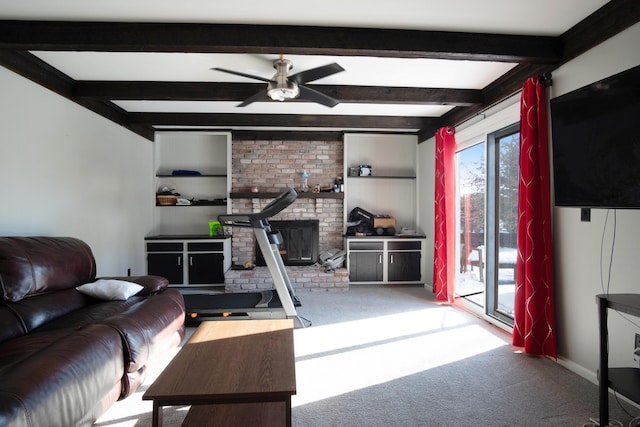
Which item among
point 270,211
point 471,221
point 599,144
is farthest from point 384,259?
point 599,144

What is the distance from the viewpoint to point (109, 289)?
2621 mm

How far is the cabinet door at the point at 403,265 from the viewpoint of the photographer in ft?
17.4

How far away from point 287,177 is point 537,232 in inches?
152

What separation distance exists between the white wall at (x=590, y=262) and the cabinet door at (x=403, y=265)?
266 centimetres

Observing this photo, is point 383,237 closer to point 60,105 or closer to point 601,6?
point 601,6

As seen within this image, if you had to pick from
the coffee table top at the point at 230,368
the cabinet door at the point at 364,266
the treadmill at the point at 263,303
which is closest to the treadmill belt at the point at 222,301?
the treadmill at the point at 263,303

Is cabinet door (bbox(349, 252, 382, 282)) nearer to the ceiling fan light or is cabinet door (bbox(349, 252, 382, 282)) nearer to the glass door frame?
the glass door frame

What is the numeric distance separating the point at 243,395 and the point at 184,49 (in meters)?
2.35

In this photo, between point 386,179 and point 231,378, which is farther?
point 386,179

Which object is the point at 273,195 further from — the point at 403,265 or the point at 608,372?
the point at 608,372

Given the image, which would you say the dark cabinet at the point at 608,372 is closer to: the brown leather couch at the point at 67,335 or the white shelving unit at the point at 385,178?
the brown leather couch at the point at 67,335

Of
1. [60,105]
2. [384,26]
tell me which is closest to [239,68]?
[384,26]

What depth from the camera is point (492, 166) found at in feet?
12.1

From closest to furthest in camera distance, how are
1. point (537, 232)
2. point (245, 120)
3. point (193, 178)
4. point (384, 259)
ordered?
point (537, 232), point (245, 120), point (384, 259), point (193, 178)
